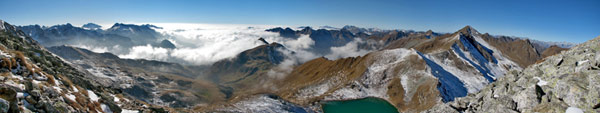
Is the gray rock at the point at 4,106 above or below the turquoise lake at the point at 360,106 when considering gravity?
above

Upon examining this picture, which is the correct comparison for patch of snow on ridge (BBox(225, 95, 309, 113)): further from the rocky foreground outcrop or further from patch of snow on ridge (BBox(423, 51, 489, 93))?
patch of snow on ridge (BBox(423, 51, 489, 93))

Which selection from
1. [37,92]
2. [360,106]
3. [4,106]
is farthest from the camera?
[360,106]

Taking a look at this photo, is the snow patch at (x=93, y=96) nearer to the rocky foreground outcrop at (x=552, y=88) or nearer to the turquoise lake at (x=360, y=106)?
the rocky foreground outcrop at (x=552, y=88)

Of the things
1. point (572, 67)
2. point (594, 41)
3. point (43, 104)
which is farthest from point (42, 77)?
point (594, 41)

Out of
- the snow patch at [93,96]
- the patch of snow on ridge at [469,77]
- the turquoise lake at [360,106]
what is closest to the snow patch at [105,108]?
the snow patch at [93,96]

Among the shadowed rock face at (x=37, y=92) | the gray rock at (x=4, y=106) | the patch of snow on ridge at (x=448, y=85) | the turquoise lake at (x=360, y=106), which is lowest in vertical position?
the turquoise lake at (x=360, y=106)

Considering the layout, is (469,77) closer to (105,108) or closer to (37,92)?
(105,108)

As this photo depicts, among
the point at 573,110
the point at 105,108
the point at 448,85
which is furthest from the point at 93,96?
the point at 448,85

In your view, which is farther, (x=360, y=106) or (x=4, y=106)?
(x=360, y=106)
